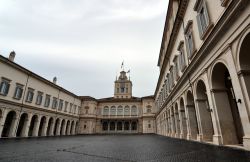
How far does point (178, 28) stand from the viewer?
1463 cm

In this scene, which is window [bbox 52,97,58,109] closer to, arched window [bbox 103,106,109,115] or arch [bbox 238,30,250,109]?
arched window [bbox 103,106,109,115]

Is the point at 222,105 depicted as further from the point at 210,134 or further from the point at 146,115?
the point at 146,115

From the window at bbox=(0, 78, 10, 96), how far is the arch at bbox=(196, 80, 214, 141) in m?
23.9

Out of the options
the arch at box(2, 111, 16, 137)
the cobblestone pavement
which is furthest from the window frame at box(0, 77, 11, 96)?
the cobblestone pavement

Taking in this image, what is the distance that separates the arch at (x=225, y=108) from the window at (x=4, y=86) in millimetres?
24699

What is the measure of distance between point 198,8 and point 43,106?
29566 millimetres

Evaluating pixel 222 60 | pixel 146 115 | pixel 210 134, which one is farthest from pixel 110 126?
pixel 222 60

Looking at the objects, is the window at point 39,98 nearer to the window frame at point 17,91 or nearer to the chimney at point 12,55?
the window frame at point 17,91

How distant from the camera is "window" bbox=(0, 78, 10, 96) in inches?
814

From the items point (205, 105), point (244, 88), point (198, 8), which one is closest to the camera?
point (244, 88)

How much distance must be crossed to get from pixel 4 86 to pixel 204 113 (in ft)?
80.4

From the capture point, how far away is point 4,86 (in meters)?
21.0

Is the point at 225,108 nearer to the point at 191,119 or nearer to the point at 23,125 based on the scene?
the point at 191,119

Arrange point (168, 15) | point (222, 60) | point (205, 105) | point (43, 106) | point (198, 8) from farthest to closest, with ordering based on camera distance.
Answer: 1. point (43, 106)
2. point (168, 15)
3. point (205, 105)
4. point (198, 8)
5. point (222, 60)
